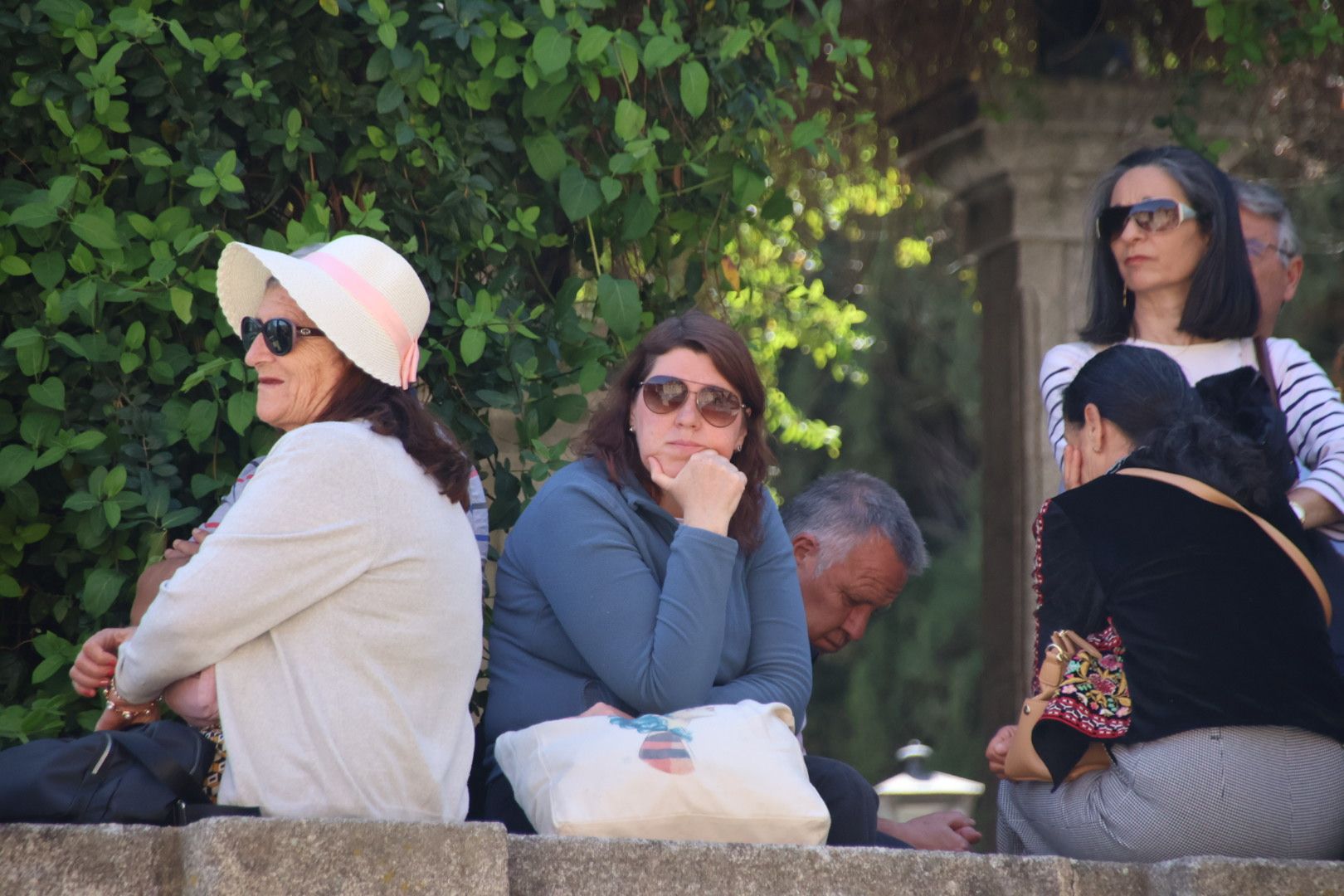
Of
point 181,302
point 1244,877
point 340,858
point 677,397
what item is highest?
point 181,302

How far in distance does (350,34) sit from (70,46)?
0.62m

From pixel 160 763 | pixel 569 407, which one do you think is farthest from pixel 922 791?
pixel 160 763

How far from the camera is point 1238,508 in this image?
334 cm

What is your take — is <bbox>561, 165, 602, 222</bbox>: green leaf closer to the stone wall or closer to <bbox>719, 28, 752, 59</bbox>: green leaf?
<bbox>719, 28, 752, 59</bbox>: green leaf

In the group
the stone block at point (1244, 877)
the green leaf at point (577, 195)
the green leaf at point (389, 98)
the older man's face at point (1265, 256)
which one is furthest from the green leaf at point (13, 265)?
the older man's face at point (1265, 256)

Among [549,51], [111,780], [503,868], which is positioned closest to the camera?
[503,868]

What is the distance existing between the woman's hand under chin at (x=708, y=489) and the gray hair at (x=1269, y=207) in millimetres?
1939

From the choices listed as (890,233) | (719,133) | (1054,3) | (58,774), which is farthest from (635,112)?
(890,233)

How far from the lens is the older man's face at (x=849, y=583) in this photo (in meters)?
4.41

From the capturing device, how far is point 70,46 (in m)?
3.91

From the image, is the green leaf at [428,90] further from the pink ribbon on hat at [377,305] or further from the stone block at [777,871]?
the stone block at [777,871]

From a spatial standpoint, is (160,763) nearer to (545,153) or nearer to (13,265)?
(13,265)

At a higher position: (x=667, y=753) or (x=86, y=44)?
(x=86, y=44)

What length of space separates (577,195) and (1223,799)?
1.99 m
